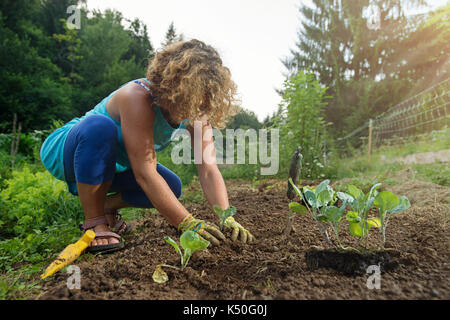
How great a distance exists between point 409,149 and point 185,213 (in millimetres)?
7389

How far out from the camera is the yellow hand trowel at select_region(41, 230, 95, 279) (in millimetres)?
1192

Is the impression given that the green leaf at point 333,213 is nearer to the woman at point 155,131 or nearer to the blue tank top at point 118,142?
the woman at point 155,131

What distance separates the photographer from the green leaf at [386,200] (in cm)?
102

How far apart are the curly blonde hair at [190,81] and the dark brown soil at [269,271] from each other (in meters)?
0.69

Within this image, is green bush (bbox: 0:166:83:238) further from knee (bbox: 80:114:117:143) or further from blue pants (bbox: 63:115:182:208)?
knee (bbox: 80:114:117:143)

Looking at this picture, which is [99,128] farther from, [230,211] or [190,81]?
[230,211]

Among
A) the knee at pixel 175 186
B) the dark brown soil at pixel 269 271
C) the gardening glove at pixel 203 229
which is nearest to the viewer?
the dark brown soil at pixel 269 271

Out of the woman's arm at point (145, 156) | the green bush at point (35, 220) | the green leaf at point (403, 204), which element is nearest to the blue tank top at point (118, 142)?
the woman's arm at point (145, 156)

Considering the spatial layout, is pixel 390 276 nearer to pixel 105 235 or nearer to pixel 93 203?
pixel 105 235

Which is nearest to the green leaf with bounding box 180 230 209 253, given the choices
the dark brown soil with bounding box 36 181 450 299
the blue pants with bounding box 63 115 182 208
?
the dark brown soil with bounding box 36 181 450 299

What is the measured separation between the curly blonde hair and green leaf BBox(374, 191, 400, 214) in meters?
0.85

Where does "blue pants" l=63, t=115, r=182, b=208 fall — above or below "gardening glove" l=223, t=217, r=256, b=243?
above

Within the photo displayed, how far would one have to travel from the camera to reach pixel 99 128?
160 centimetres
